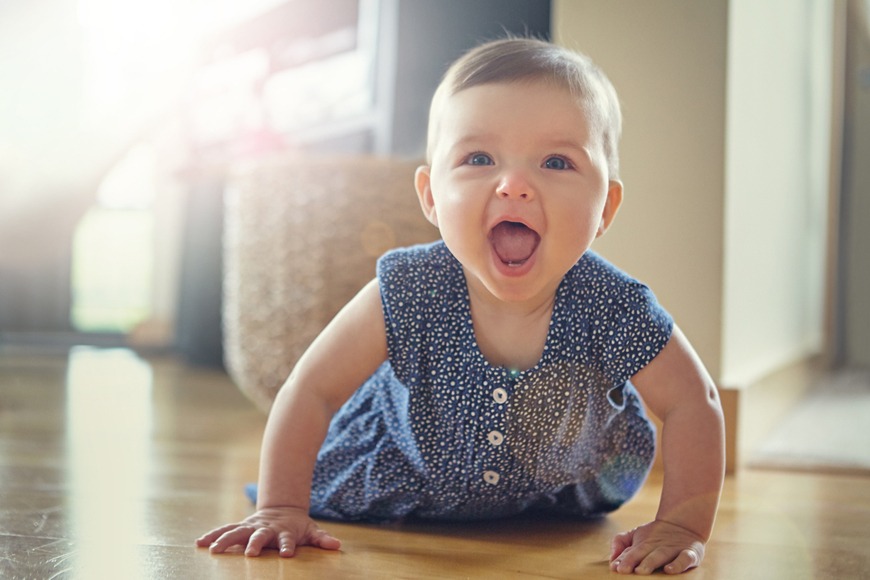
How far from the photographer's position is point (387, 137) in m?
1.75

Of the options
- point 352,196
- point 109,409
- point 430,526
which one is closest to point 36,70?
point 109,409

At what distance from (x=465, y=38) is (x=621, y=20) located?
50 cm

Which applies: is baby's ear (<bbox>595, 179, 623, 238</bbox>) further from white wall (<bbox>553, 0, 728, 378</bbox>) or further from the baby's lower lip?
white wall (<bbox>553, 0, 728, 378</bbox>)

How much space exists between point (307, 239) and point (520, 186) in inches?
30.7

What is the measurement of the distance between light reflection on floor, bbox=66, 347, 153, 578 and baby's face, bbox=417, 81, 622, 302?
0.35 m

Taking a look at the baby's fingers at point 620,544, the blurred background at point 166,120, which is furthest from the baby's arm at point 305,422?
the blurred background at point 166,120

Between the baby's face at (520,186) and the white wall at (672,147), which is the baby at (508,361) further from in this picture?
the white wall at (672,147)

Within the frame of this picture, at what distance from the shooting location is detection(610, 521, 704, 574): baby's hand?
2.24 ft

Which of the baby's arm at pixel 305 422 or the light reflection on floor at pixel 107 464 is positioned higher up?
the baby's arm at pixel 305 422

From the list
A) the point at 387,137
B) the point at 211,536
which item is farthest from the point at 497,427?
the point at 387,137

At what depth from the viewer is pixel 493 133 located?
2.38 feet

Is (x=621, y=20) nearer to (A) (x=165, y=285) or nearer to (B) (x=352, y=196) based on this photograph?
(B) (x=352, y=196)

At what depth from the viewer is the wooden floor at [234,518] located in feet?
2.20

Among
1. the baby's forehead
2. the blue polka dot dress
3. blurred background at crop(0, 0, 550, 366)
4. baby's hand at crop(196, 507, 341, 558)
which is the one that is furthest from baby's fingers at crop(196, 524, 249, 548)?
blurred background at crop(0, 0, 550, 366)
